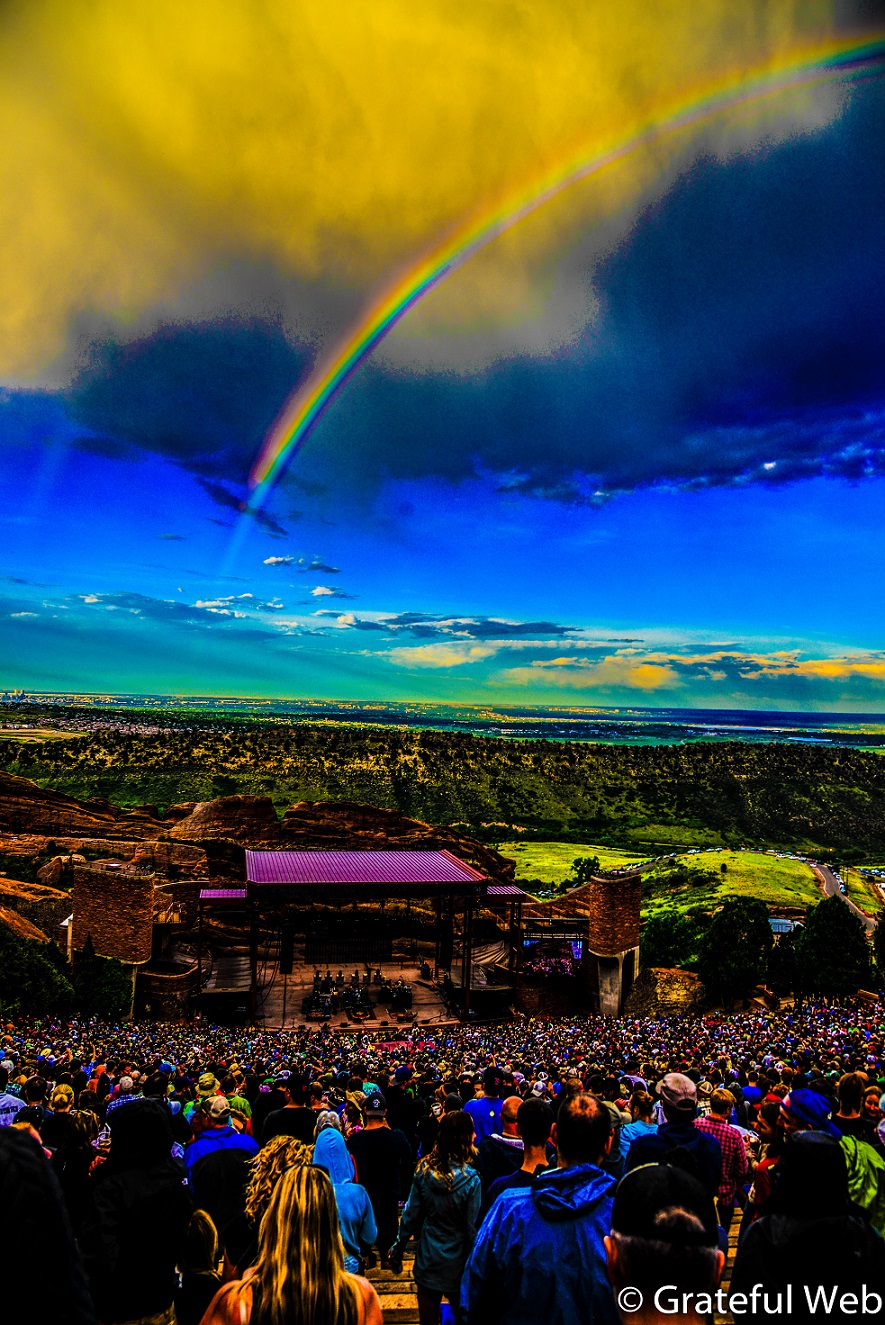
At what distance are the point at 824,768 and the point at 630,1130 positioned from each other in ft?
589

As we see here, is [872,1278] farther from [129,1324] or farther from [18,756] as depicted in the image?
[18,756]

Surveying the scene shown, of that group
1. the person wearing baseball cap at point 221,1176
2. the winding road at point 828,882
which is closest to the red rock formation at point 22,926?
the person wearing baseball cap at point 221,1176

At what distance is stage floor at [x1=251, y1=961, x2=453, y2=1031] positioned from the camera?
27.6 m

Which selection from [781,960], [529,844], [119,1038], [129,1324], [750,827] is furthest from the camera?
[750,827]

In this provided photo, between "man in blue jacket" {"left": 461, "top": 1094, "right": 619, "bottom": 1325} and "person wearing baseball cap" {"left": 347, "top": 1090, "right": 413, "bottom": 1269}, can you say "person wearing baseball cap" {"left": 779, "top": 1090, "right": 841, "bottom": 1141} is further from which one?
"man in blue jacket" {"left": 461, "top": 1094, "right": 619, "bottom": 1325}

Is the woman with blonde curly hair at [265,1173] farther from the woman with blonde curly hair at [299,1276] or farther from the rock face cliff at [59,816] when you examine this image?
the rock face cliff at [59,816]

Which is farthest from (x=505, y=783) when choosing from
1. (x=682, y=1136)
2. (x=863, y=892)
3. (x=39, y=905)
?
(x=682, y=1136)

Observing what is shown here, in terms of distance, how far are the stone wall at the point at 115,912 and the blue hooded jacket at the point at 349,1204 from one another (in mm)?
24164

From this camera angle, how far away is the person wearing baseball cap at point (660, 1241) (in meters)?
2.48

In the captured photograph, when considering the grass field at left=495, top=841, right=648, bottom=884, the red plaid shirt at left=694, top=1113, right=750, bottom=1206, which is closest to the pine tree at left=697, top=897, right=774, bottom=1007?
the red plaid shirt at left=694, top=1113, right=750, bottom=1206

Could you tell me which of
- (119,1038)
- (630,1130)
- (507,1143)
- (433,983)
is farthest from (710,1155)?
(433,983)

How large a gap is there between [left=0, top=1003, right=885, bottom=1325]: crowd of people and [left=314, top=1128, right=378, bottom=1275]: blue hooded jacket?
0.02 m

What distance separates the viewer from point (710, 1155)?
193 inches

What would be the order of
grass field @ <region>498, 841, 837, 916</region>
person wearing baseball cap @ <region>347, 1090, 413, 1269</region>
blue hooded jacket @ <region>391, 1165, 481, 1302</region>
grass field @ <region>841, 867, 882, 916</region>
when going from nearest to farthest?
blue hooded jacket @ <region>391, 1165, 481, 1302</region>, person wearing baseball cap @ <region>347, 1090, 413, 1269</region>, grass field @ <region>498, 841, 837, 916</region>, grass field @ <region>841, 867, 882, 916</region>
